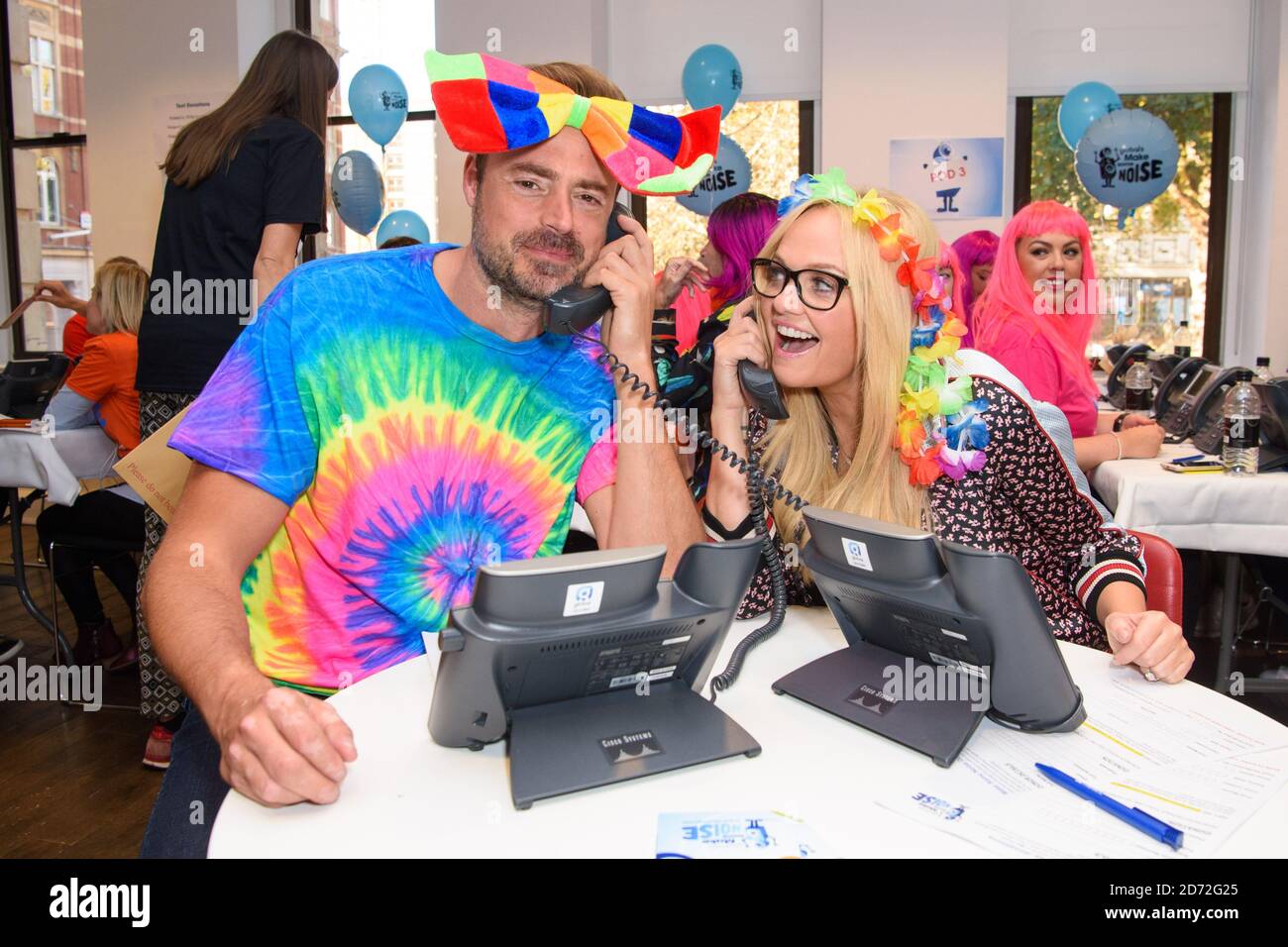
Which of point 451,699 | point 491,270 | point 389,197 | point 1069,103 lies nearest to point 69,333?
point 389,197

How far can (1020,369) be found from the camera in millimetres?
3465

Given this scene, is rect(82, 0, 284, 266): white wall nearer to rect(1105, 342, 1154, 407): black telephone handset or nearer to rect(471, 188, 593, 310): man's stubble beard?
rect(1105, 342, 1154, 407): black telephone handset

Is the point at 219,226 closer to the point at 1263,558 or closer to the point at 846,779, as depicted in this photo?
the point at 846,779

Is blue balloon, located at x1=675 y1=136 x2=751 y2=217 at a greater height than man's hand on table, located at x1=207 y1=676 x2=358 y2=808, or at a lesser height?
greater

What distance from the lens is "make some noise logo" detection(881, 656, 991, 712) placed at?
1152 mm

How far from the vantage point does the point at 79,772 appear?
302 centimetres

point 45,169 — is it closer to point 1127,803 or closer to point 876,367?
point 876,367

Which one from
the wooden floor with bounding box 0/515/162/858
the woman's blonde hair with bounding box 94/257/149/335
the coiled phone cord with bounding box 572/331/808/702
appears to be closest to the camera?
the coiled phone cord with bounding box 572/331/808/702

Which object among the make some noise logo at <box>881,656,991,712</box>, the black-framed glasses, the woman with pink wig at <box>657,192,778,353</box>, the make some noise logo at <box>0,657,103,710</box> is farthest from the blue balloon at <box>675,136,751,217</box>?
the make some noise logo at <box>881,656,991,712</box>

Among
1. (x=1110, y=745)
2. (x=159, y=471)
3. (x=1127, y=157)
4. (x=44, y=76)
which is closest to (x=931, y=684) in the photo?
(x=1110, y=745)

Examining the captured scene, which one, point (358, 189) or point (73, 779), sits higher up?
point (358, 189)

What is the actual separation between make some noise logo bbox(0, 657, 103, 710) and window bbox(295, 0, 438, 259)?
464 centimetres

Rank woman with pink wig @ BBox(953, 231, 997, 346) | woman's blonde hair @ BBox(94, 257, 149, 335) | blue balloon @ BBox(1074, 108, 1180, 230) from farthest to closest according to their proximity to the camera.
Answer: blue balloon @ BBox(1074, 108, 1180, 230), woman with pink wig @ BBox(953, 231, 997, 346), woman's blonde hair @ BBox(94, 257, 149, 335)
